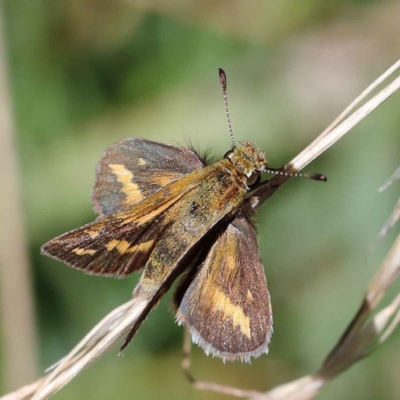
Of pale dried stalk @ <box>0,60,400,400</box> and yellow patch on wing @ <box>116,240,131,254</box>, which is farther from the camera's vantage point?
yellow patch on wing @ <box>116,240,131,254</box>

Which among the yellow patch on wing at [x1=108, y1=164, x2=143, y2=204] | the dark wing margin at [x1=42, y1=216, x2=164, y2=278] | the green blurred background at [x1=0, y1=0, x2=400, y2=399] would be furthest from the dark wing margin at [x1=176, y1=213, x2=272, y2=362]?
the green blurred background at [x1=0, y1=0, x2=400, y2=399]

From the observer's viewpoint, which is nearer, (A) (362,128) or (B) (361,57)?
(A) (362,128)

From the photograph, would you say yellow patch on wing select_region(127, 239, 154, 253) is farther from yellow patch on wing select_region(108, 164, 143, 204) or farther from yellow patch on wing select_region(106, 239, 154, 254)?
yellow patch on wing select_region(108, 164, 143, 204)

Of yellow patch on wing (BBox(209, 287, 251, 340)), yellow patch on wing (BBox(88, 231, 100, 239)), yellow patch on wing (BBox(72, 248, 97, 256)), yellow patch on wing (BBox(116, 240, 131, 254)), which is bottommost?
yellow patch on wing (BBox(209, 287, 251, 340))

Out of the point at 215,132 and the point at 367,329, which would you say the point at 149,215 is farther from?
the point at 215,132

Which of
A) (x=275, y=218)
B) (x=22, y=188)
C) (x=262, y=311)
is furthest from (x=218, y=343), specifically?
(x=22, y=188)

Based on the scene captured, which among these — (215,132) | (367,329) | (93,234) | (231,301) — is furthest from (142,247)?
(215,132)

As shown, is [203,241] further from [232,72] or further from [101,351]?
[232,72]
